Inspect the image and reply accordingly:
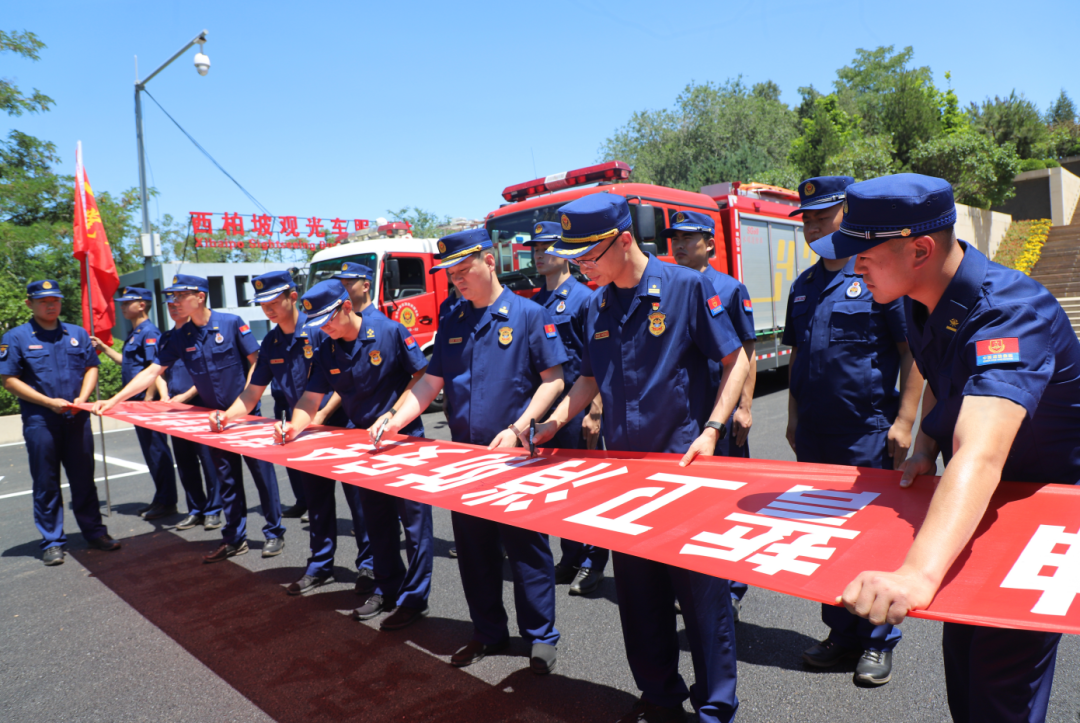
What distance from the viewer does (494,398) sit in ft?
11.2

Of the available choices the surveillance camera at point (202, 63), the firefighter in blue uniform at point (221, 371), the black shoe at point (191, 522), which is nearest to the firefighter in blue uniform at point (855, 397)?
the firefighter in blue uniform at point (221, 371)

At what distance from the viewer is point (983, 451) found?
1.41 m

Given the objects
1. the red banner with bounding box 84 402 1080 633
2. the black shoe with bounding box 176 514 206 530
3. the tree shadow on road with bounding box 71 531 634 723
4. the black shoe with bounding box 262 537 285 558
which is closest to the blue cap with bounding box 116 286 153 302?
the black shoe with bounding box 176 514 206 530

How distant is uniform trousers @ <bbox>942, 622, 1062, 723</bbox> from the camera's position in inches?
61.9

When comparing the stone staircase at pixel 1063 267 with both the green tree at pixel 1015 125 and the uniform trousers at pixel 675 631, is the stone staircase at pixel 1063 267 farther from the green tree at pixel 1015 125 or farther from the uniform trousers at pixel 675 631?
the uniform trousers at pixel 675 631

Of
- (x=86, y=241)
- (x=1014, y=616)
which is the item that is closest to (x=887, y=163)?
(x=86, y=241)

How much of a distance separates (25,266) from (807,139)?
32399 mm

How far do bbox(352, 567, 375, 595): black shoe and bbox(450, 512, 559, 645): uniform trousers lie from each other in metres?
1.15

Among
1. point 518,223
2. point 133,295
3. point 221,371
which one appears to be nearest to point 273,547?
point 221,371

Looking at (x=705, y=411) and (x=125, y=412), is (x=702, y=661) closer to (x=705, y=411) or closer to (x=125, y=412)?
(x=705, y=411)

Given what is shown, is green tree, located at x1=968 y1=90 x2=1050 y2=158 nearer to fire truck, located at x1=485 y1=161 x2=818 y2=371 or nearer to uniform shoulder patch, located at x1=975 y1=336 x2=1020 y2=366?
fire truck, located at x1=485 y1=161 x2=818 y2=371

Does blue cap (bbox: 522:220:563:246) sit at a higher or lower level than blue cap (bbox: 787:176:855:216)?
higher

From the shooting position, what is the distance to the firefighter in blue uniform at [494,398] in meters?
3.26

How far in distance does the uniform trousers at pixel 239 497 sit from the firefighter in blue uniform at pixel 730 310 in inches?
137
